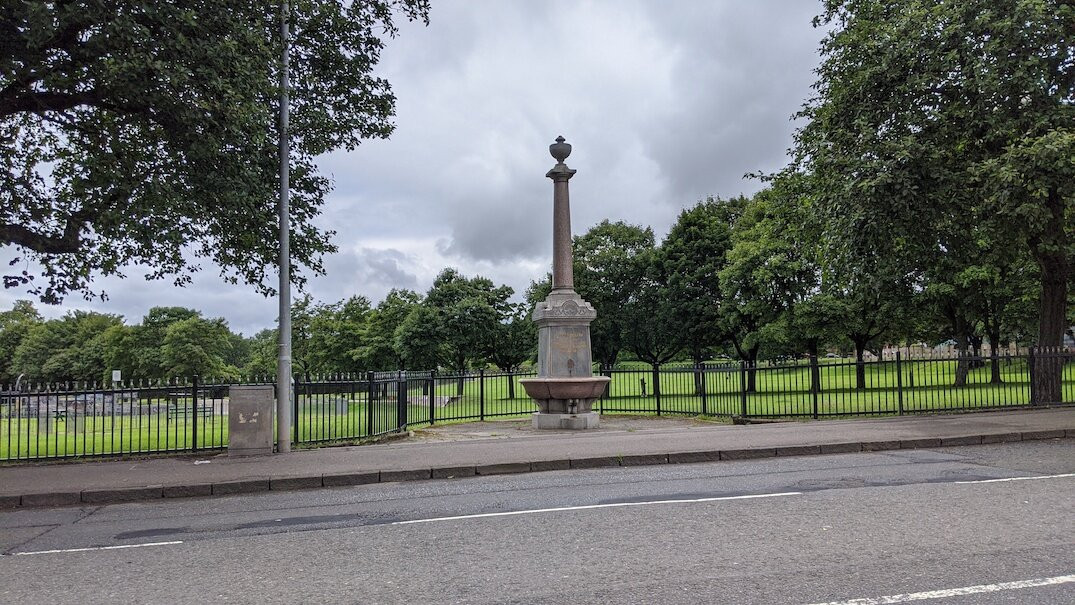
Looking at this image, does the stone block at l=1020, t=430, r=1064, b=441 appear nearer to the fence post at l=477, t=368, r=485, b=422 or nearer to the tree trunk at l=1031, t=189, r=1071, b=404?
the tree trunk at l=1031, t=189, r=1071, b=404

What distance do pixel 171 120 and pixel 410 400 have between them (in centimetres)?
840

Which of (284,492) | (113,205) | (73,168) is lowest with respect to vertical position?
(284,492)

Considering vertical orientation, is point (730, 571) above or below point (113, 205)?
below

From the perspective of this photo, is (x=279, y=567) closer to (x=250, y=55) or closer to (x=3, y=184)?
(x=250, y=55)

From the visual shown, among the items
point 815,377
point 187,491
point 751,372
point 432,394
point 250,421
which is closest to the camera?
point 187,491

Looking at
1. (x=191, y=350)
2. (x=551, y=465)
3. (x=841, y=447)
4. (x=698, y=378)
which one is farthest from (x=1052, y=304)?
(x=191, y=350)

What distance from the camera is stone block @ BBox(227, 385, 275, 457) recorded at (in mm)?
12758

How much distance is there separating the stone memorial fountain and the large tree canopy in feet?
18.0

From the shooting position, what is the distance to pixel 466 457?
1154 centimetres

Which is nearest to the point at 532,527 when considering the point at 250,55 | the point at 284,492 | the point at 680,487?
the point at 680,487

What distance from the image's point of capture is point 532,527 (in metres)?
6.64

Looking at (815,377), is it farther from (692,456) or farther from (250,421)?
(250,421)

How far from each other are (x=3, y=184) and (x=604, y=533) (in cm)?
1507

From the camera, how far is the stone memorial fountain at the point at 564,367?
57.0 ft
